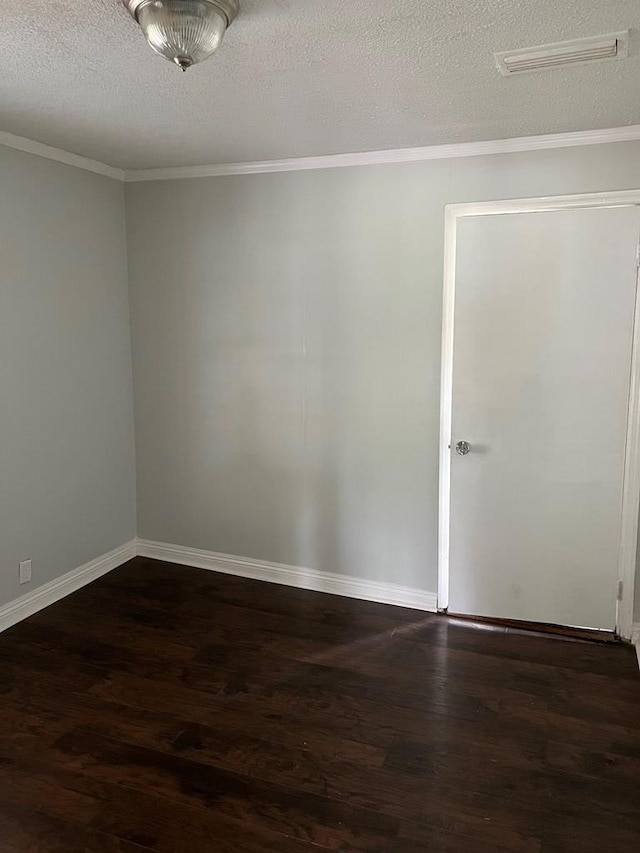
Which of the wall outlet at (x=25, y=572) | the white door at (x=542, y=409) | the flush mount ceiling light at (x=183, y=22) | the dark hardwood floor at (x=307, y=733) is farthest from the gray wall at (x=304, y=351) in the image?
the flush mount ceiling light at (x=183, y=22)

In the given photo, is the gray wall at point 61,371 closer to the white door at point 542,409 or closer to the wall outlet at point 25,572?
the wall outlet at point 25,572

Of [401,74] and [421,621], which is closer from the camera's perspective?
[401,74]

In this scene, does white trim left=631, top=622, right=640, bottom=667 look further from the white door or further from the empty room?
the white door

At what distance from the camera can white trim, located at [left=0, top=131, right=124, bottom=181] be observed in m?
3.10

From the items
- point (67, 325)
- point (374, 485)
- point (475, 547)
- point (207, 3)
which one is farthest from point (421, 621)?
point (207, 3)

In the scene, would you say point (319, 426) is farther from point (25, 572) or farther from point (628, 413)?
point (25, 572)

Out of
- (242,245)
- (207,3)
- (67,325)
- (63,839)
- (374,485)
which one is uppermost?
(207,3)

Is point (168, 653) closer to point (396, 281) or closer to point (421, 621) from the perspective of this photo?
point (421, 621)

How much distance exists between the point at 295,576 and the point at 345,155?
2.37 metres

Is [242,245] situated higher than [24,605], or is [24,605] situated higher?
[242,245]

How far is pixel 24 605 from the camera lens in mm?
3406

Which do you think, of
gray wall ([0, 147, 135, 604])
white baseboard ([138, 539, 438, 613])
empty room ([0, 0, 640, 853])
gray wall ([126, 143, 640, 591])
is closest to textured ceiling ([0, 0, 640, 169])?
empty room ([0, 0, 640, 853])

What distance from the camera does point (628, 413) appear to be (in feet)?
9.99

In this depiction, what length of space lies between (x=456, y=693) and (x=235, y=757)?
3.23 feet
